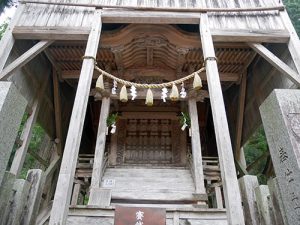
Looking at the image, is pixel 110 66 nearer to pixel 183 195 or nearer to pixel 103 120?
pixel 103 120

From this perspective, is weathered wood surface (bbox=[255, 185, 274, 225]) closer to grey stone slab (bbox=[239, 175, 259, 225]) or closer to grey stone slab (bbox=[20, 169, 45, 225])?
grey stone slab (bbox=[239, 175, 259, 225])

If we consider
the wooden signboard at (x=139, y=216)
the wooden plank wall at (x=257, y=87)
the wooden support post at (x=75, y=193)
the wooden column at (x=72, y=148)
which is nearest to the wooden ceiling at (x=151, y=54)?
the wooden plank wall at (x=257, y=87)

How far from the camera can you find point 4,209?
408 cm

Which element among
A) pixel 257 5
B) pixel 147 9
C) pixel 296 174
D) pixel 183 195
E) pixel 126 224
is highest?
pixel 257 5

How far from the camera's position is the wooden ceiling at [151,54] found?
7578 millimetres

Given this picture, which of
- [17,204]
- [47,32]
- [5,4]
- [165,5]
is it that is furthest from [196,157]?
[5,4]

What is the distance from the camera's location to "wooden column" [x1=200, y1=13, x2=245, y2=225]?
3.91 meters

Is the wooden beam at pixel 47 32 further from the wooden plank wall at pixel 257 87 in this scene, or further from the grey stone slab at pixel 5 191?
the wooden plank wall at pixel 257 87

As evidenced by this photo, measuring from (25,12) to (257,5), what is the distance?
5908 millimetres

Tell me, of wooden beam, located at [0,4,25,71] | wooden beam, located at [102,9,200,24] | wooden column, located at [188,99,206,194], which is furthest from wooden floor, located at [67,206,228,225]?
wooden beam, located at [102,9,200,24]

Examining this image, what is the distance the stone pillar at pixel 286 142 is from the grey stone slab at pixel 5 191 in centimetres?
394

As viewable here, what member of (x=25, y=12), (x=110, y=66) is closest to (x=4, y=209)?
(x=25, y=12)

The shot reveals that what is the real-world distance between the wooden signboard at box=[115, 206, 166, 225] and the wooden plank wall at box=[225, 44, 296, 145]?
424cm

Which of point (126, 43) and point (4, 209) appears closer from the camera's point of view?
point (4, 209)
